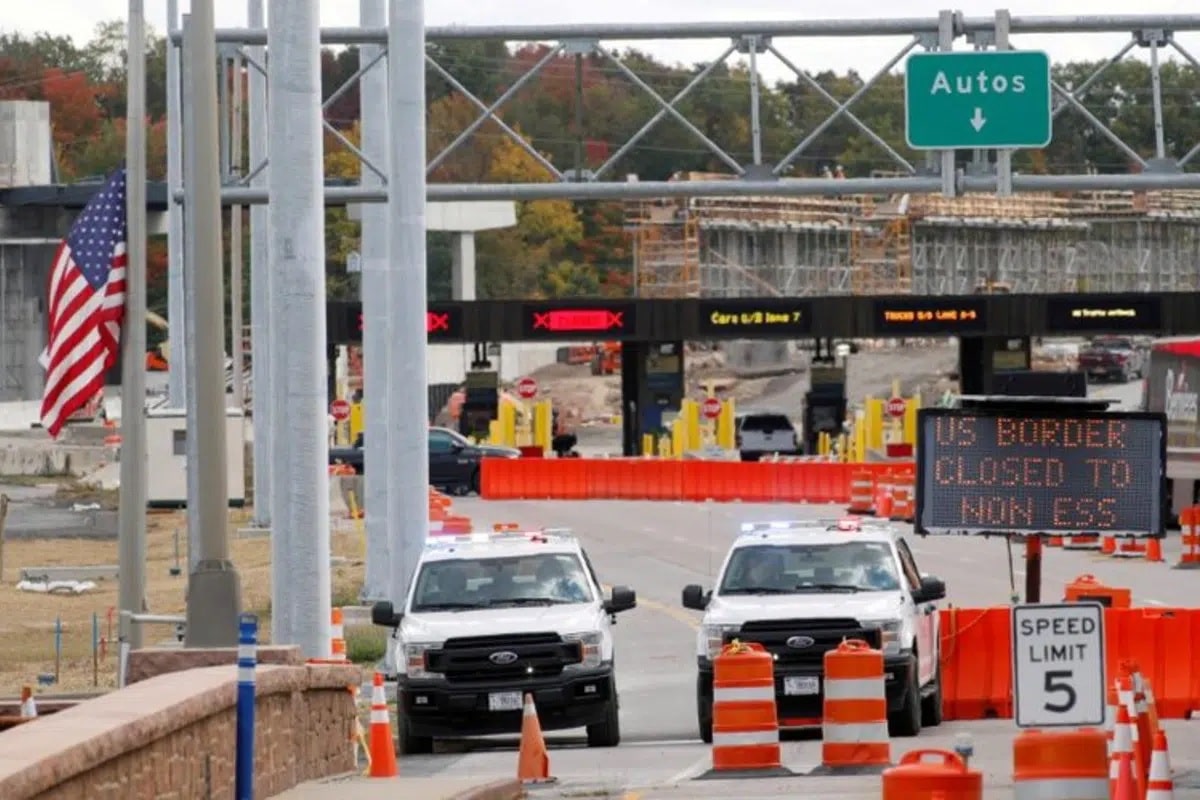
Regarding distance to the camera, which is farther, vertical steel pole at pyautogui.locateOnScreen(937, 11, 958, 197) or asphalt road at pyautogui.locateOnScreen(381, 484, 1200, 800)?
vertical steel pole at pyautogui.locateOnScreen(937, 11, 958, 197)

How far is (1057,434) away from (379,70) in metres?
11.6

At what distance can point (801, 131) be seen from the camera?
119 metres

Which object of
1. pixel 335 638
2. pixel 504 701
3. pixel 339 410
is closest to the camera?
pixel 504 701

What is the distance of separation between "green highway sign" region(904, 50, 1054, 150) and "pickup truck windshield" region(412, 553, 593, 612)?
8.91 metres

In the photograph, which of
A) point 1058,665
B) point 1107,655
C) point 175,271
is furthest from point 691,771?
point 175,271

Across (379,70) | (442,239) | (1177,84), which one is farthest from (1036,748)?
(442,239)

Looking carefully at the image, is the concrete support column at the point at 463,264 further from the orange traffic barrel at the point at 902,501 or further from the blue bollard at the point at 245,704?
the blue bollard at the point at 245,704

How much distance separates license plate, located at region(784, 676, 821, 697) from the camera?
23094mm

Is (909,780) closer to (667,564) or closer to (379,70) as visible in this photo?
(379,70)

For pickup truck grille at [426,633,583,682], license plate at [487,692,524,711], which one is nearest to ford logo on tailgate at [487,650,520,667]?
pickup truck grille at [426,633,583,682]

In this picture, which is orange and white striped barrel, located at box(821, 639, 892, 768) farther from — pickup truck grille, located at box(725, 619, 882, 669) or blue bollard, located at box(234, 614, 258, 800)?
blue bollard, located at box(234, 614, 258, 800)

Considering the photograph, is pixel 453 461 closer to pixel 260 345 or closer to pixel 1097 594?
pixel 260 345

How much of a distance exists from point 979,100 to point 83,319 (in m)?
11.1

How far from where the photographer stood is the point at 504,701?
22922 millimetres
